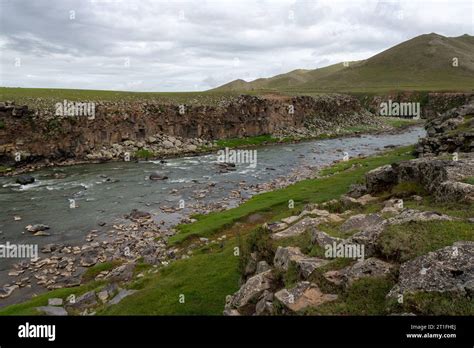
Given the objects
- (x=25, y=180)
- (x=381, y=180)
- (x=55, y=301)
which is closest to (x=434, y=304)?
(x=381, y=180)

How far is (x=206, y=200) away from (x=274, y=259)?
1324 inches

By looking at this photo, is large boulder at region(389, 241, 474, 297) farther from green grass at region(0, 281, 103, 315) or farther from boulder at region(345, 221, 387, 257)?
green grass at region(0, 281, 103, 315)

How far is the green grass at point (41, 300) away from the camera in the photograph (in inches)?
922

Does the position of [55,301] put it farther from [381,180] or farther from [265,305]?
[381,180]

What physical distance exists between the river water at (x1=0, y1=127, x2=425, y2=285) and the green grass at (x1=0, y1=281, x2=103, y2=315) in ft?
23.6

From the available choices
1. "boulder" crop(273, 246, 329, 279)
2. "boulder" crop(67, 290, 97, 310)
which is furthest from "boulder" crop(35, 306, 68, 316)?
"boulder" crop(273, 246, 329, 279)

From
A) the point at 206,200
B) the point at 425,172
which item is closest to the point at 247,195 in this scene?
the point at 206,200

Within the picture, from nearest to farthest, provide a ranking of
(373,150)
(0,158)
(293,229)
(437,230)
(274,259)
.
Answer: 1. (437,230)
2. (274,259)
3. (293,229)
4. (0,158)
5. (373,150)

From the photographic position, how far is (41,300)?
25141 mm

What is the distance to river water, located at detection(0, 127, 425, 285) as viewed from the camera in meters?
41.8

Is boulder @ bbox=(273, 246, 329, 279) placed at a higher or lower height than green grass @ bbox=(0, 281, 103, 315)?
higher

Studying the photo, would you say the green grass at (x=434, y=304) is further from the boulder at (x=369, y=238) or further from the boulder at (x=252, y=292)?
the boulder at (x=252, y=292)
